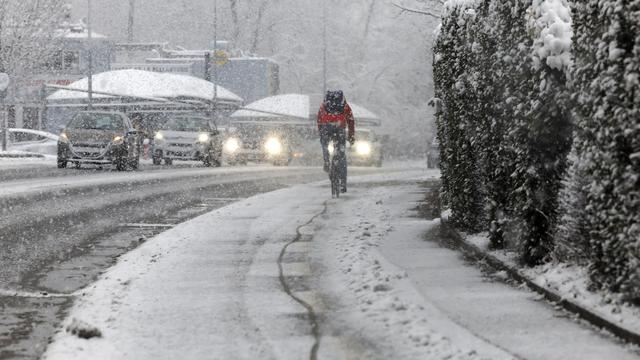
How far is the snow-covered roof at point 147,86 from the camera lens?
55000mm

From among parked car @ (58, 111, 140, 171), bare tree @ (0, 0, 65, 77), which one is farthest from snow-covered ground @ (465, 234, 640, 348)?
bare tree @ (0, 0, 65, 77)

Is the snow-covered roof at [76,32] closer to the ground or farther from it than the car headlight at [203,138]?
farther from it

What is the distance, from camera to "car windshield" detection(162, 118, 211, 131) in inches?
1391

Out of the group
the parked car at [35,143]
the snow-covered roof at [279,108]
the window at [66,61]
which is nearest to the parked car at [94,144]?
the parked car at [35,143]

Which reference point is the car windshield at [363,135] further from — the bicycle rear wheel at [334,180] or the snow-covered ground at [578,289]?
the snow-covered ground at [578,289]

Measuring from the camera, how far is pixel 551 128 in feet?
27.2

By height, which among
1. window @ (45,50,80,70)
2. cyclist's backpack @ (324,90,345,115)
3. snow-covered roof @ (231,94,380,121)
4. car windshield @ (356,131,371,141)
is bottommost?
car windshield @ (356,131,371,141)

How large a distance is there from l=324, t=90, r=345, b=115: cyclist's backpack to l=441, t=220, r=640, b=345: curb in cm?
699

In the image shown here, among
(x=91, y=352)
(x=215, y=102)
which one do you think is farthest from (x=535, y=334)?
(x=215, y=102)

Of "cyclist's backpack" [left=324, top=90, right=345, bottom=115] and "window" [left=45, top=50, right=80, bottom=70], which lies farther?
"window" [left=45, top=50, right=80, bottom=70]

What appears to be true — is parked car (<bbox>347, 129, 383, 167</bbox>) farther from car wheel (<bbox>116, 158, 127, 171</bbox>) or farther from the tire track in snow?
the tire track in snow

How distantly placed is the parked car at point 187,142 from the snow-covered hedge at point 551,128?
943 inches

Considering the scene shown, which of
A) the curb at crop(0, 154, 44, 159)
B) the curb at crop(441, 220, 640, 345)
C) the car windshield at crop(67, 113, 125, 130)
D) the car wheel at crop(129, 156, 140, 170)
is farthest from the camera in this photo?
the curb at crop(0, 154, 44, 159)

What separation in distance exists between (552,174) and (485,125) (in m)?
1.56
